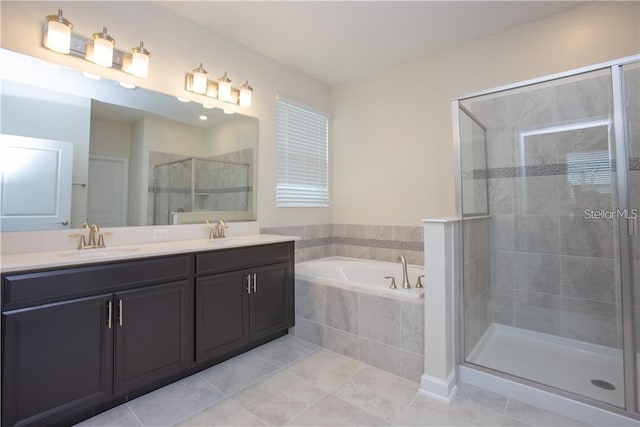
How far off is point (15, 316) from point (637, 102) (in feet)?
10.9

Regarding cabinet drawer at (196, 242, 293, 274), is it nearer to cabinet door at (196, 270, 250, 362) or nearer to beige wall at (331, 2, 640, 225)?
cabinet door at (196, 270, 250, 362)

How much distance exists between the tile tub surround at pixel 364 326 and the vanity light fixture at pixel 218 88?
5.67 ft

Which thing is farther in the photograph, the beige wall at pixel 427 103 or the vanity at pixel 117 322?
the beige wall at pixel 427 103

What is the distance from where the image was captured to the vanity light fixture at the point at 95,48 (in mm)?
1790

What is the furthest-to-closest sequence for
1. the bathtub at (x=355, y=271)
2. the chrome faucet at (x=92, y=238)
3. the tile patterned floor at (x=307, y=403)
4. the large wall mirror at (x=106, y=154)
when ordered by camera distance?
the bathtub at (x=355, y=271) → the chrome faucet at (x=92, y=238) → the large wall mirror at (x=106, y=154) → the tile patterned floor at (x=307, y=403)

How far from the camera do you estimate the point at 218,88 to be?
265 centimetres

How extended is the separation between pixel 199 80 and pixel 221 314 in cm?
185

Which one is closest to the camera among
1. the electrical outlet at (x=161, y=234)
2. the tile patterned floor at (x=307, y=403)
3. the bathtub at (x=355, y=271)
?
the tile patterned floor at (x=307, y=403)

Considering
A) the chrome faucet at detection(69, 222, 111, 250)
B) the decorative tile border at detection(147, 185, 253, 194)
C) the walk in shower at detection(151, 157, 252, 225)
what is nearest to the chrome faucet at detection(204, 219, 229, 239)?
the walk in shower at detection(151, 157, 252, 225)

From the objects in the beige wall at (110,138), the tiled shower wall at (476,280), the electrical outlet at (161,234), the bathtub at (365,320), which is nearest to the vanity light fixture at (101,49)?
the beige wall at (110,138)

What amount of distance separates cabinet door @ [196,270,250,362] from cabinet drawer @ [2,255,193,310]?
22 centimetres

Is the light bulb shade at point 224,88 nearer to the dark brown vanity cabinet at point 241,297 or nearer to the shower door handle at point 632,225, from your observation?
the dark brown vanity cabinet at point 241,297

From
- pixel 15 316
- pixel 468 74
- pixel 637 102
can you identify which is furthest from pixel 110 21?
pixel 637 102

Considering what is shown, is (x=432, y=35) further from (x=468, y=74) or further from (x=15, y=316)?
(x=15, y=316)
